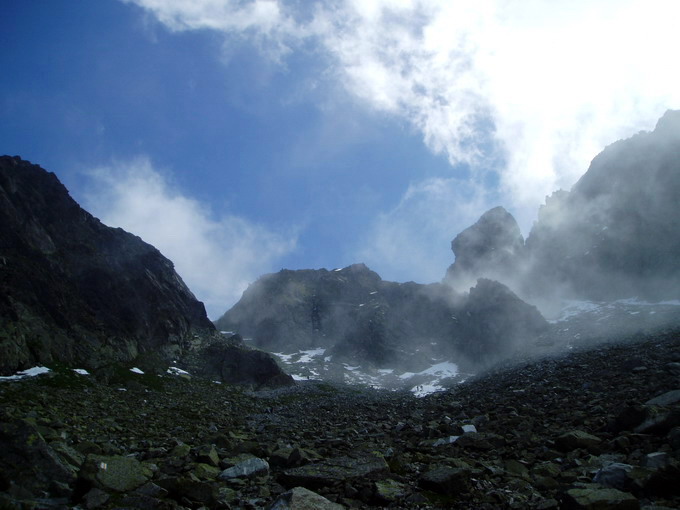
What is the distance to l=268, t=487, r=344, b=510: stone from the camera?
841 centimetres

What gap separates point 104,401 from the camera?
34.8 m

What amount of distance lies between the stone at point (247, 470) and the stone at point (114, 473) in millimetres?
2239

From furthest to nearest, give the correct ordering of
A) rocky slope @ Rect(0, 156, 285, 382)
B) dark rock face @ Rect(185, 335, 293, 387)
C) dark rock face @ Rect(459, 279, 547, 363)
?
dark rock face @ Rect(459, 279, 547, 363), dark rock face @ Rect(185, 335, 293, 387), rocky slope @ Rect(0, 156, 285, 382)

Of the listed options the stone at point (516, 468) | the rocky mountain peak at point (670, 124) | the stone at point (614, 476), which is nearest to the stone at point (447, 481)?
the stone at point (516, 468)

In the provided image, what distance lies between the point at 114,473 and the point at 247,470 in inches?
149

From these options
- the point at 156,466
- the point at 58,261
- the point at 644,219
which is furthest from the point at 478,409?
the point at 644,219

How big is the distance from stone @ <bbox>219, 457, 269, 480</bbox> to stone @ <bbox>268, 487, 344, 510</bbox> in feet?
11.7

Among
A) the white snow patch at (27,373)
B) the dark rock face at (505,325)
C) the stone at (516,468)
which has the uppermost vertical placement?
the dark rock face at (505,325)

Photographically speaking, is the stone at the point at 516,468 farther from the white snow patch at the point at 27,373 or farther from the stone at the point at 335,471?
the white snow patch at the point at 27,373

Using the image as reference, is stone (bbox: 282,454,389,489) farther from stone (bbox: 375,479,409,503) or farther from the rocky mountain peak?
the rocky mountain peak

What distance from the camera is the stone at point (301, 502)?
27.6 feet

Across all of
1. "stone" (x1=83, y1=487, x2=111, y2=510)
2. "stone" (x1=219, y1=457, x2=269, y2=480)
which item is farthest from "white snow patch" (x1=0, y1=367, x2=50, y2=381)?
"stone" (x1=83, y1=487, x2=111, y2=510)

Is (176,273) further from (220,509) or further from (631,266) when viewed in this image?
(631,266)

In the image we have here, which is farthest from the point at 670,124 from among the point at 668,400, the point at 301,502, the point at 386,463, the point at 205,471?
the point at 205,471
